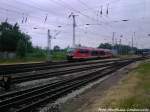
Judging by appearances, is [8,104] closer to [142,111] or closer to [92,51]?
[142,111]

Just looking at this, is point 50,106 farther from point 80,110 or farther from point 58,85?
point 58,85

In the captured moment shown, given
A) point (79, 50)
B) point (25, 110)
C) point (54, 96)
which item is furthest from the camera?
point (79, 50)

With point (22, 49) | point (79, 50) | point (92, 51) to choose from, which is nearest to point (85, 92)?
point (79, 50)

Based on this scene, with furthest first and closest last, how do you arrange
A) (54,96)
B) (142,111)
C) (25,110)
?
1. (54,96)
2. (25,110)
3. (142,111)

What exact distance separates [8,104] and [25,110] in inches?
42.7

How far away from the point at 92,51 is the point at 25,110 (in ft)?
186

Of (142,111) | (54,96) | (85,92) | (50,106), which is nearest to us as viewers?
(142,111)

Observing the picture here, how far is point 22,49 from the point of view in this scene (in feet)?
266

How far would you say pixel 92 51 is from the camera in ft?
228

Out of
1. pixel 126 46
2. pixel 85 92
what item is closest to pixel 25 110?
pixel 85 92

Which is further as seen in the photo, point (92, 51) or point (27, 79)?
point (92, 51)

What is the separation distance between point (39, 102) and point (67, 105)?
122cm

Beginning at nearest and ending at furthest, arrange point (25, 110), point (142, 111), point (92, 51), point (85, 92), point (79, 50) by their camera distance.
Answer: point (142, 111), point (25, 110), point (85, 92), point (79, 50), point (92, 51)

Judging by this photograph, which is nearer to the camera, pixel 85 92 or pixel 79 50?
pixel 85 92
